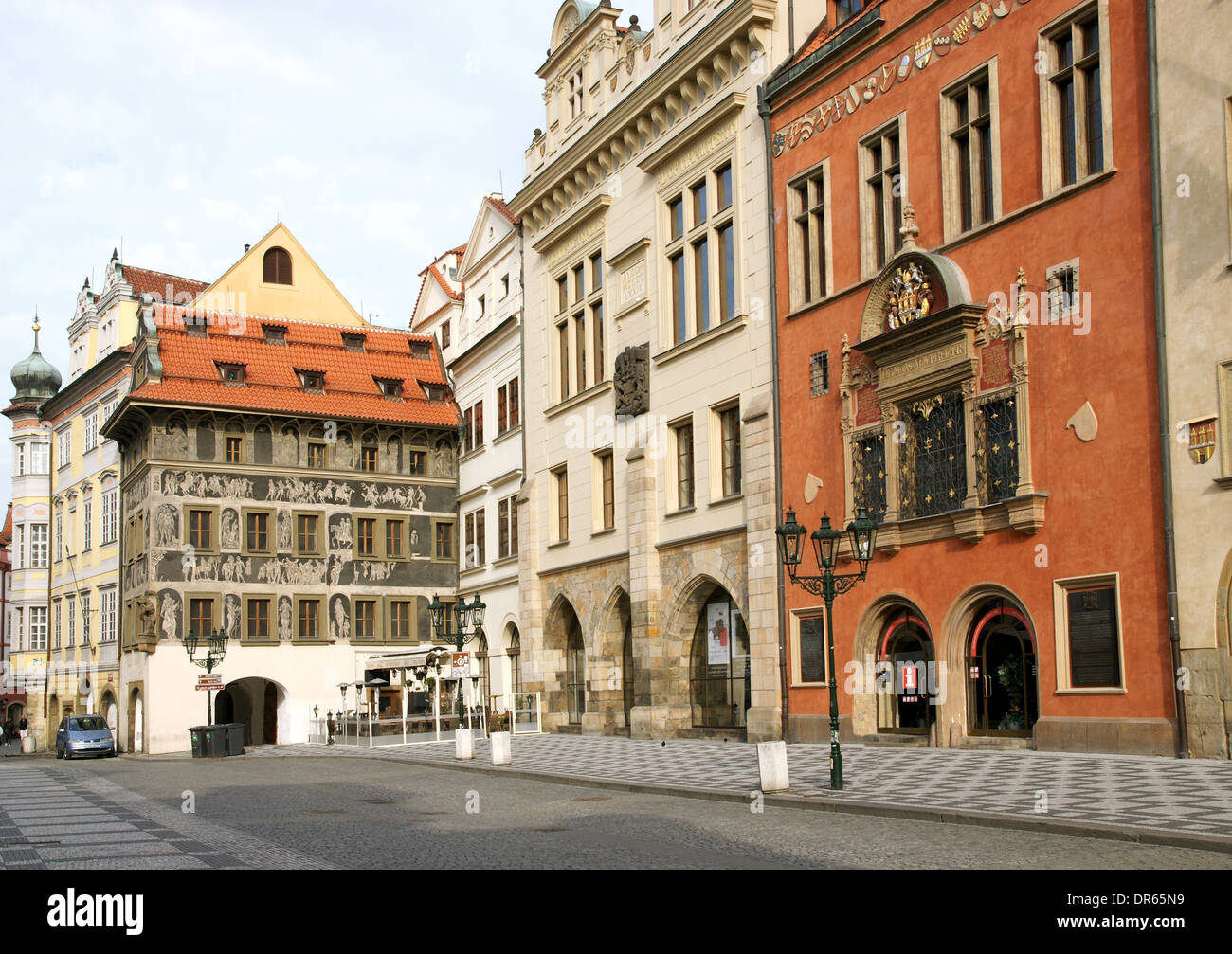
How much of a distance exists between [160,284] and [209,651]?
82.6 feet

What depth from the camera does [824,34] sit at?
30.1 meters

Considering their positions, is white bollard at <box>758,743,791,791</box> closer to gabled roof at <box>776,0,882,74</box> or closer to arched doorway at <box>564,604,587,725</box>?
gabled roof at <box>776,0,882,74</box>

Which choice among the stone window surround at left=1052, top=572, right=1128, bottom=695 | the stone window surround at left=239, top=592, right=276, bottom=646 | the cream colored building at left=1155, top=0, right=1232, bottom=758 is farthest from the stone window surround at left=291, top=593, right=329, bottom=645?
the cream colored building at left=1155, top=0, right=1232, bottom=758

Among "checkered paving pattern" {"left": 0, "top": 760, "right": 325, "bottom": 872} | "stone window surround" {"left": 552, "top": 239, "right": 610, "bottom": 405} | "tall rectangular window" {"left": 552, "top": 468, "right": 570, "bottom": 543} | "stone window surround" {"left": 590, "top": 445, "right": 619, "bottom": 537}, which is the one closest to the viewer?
"checkered paving pattern" {"left": 0, "top": 760, "right": 325, "bottom": 872}

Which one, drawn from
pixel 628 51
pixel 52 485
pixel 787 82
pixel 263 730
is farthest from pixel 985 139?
pixel 52 485

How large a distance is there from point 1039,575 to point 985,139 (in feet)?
26.1

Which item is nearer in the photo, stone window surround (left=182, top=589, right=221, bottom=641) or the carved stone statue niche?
the carved stone statue niche

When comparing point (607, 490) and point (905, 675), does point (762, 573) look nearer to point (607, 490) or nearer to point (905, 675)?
point (905, 675)

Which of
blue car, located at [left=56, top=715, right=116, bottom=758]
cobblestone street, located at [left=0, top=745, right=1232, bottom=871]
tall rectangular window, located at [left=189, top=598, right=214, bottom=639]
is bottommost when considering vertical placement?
blue car, located at [left=56, top=715, right=116, bottom=758]

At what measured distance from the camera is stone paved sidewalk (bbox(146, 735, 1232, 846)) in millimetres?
14016

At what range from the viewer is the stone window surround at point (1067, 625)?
69.9 feet

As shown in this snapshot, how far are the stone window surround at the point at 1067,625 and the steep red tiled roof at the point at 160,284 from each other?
47.7m

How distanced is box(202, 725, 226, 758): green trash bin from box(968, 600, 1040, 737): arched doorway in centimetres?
2459

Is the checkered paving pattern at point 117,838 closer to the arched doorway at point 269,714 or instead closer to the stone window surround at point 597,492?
the stone window surround at point 597,492
